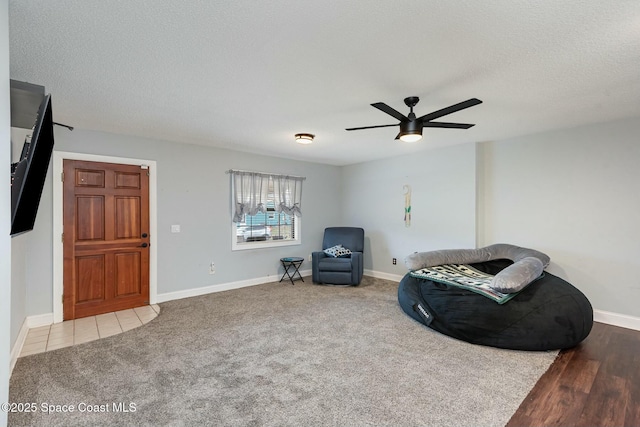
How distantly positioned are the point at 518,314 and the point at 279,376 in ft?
7.51

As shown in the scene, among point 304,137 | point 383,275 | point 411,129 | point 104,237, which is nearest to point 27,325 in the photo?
point 104,237

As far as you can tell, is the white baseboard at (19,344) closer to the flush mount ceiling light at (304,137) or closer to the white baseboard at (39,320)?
the white baseboard at (39,320)

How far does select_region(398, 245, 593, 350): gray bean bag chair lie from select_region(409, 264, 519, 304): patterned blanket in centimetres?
5

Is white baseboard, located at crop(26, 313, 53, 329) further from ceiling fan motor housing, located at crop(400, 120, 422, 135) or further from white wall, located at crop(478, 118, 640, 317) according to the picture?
white wall, located at crop(478, 118, 640, 317)

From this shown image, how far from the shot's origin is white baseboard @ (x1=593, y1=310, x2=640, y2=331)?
352 cm

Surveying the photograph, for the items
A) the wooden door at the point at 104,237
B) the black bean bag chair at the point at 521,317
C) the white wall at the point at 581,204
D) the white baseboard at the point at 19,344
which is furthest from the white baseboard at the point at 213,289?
the white wall at the point at 581,204

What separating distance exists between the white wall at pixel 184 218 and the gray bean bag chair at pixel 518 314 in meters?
3.27

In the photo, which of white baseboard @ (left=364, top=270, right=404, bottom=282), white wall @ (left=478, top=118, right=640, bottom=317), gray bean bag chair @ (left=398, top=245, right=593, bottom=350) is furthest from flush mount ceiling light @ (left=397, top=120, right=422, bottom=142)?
white baseboard @ (left=364, top=270, right=404, bottom=282)

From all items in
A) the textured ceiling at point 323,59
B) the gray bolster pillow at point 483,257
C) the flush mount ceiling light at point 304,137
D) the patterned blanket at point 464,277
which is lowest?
the patterned blanket at point 464,277

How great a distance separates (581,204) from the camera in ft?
12.8

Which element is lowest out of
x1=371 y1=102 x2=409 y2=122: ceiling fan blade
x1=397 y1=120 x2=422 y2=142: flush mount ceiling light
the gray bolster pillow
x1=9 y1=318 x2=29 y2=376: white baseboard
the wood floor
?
the wood floor

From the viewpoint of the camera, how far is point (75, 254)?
387 centimetres

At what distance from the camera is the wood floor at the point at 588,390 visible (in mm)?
1974

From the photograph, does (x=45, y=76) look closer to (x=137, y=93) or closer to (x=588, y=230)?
(x=137, y=93)
